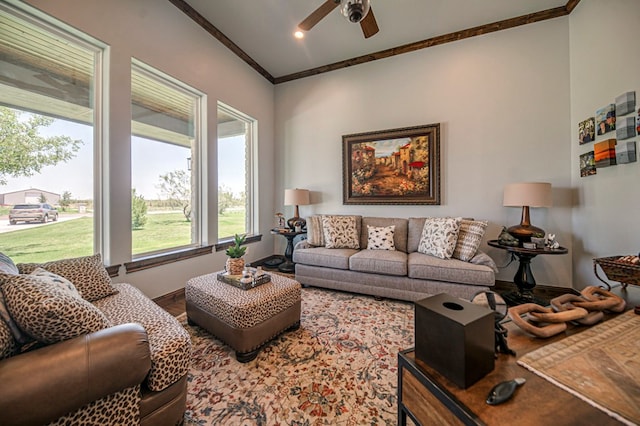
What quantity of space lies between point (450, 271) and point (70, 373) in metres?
2.92

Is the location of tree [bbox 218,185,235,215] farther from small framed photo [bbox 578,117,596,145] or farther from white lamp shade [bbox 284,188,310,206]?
small framed photo [bbox 578,117,596,145]

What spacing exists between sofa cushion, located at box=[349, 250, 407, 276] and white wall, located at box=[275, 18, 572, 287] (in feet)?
Result: 3.55

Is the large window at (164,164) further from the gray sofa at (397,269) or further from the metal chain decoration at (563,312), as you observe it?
the metal chain decoration at (563,312)

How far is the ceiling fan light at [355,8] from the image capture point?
1.90 metres

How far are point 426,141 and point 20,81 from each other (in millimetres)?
4340

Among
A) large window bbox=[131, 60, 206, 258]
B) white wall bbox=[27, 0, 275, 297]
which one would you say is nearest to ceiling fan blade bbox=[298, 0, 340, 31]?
white wall bbox=[27, 0, 275, 297]

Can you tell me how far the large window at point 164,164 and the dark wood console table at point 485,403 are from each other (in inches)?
114

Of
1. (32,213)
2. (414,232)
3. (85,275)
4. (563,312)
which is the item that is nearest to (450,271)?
(414,232)

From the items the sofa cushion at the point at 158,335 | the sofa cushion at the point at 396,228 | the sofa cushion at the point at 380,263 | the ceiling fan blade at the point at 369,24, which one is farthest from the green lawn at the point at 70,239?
the ceiling fan blade at the point at 369,24

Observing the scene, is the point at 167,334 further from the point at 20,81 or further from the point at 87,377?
the point at 20,81

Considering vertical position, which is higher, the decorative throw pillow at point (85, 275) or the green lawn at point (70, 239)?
the green lawn at point (70, 239)

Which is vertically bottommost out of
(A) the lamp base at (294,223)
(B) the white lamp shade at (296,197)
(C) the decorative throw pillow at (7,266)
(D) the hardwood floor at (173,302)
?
(D) the hardwood floor at (173,302)

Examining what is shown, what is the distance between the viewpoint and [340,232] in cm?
363

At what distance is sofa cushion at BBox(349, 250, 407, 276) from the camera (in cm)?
288
